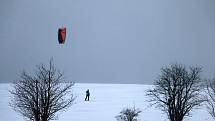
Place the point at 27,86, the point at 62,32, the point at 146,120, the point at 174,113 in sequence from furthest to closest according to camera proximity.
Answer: the point at 146,120 → the point at 62,32 → the point at 174,113 → the point at 27,86

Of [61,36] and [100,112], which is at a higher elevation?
[61,36]

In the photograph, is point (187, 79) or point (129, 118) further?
point (129, 118)

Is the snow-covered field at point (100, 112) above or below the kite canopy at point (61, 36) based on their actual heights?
below

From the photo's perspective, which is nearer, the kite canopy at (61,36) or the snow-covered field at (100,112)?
the kite canopy at (61,36)

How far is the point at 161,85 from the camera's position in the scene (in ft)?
76.9

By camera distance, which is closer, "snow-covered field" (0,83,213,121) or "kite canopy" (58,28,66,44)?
"kite canopy" (58,28,66,44)

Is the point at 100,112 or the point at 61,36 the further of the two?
the point at 100,112

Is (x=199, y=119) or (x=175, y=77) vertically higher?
(x=175, y=77)

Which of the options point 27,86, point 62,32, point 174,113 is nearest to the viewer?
point 27,86

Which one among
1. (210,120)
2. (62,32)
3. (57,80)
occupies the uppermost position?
(62,32)

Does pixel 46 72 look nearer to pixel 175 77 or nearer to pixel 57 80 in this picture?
pixel 57 80

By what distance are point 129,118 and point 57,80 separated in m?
7.30

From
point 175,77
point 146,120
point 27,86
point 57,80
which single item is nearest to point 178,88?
point 175,77

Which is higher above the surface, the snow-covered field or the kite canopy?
the kite canopy
